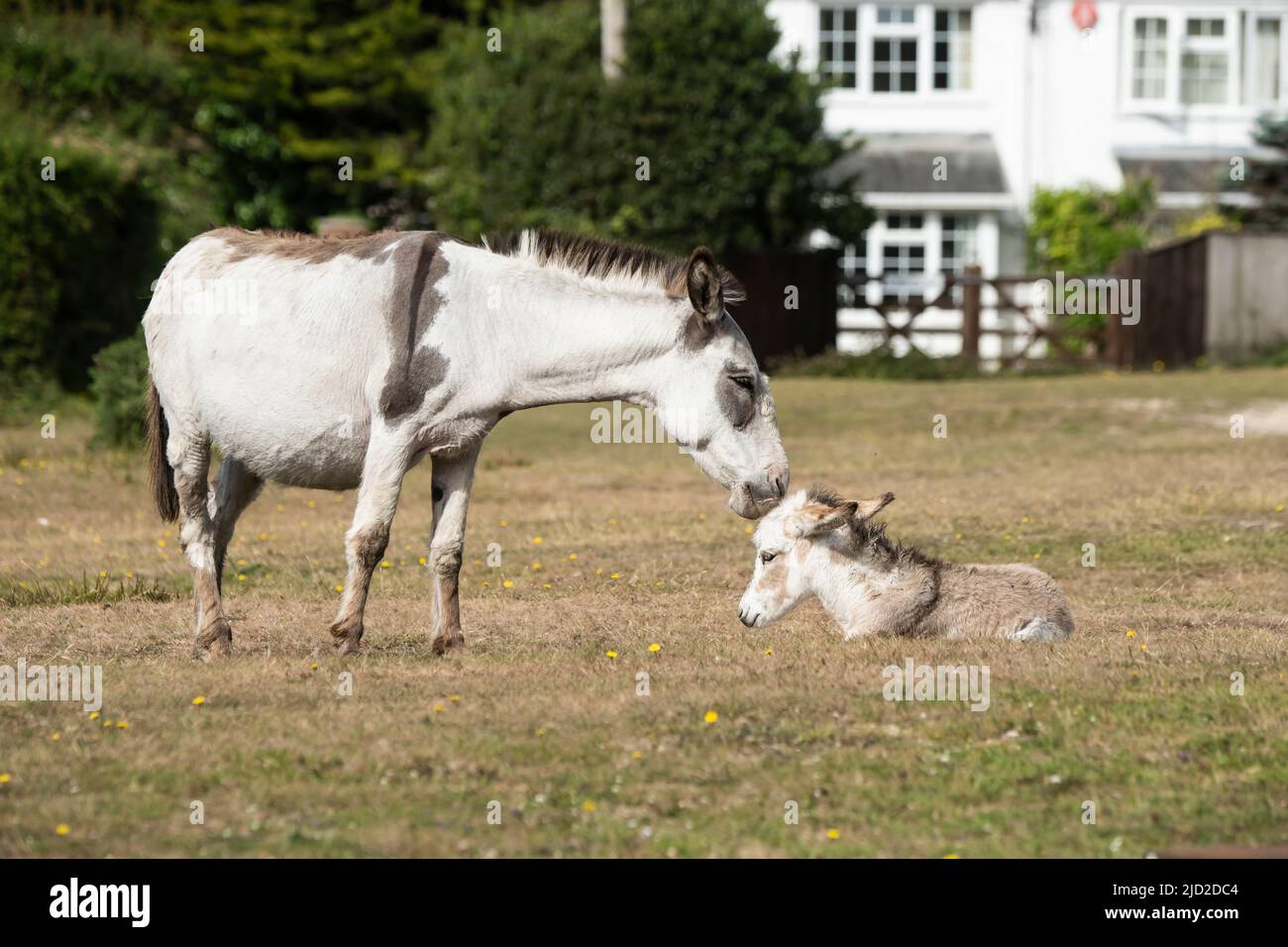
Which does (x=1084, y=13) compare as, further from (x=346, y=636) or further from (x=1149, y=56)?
(x=346, y=636)

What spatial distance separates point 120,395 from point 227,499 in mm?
10165

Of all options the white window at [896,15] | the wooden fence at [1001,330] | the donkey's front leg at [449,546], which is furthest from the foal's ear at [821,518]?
the white window at [896,15]

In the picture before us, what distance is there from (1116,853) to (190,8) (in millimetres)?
39765

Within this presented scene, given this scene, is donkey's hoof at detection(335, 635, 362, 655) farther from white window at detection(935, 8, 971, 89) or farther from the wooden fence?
white window at detection(935, 8, 971, 89)

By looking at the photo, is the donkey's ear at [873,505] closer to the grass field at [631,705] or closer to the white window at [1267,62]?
the grass field at [631,705]

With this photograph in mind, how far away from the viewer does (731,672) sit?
895 cm

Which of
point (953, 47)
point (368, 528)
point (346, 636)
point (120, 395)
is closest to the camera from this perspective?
point (368, 528)

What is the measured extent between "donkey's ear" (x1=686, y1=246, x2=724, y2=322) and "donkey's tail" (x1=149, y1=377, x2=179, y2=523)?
3.43 m

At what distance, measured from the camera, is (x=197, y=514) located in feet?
33.3

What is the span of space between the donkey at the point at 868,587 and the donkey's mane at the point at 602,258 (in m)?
1.34

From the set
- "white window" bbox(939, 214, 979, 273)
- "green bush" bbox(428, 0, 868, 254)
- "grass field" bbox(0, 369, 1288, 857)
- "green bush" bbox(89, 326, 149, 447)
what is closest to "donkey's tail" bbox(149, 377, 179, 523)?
"grass field" bbox(0, 369, 1288, 857)

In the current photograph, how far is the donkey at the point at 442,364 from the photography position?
9.38m

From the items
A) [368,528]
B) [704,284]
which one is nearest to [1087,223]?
[704,284]

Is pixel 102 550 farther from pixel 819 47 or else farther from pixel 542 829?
pixel 819 47
